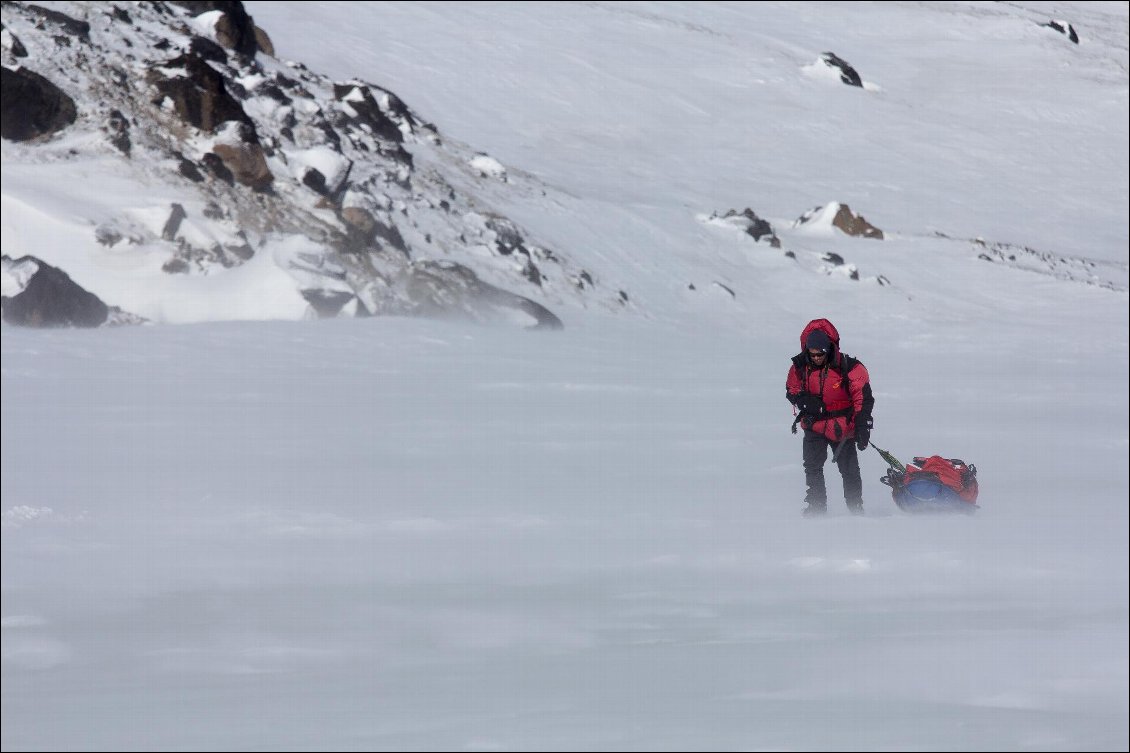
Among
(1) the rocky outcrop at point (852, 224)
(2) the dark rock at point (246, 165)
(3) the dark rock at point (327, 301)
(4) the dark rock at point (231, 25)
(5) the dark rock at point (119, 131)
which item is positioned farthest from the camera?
(1) the rocky outcrop at point (852, 224)

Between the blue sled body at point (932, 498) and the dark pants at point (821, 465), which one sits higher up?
the dark pants at point (821, 465)

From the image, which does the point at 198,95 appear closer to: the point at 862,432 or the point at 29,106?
the point at 29,106

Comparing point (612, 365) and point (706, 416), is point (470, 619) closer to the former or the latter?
point (706, 416)

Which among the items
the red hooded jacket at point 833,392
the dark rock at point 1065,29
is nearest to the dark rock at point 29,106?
the red hooded jacket at point 833,392

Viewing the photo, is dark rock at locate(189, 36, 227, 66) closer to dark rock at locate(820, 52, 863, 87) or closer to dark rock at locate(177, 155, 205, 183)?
dark rock at locate(177, 155, 205, 183)

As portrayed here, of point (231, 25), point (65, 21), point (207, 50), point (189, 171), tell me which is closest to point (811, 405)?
point (189, 171)

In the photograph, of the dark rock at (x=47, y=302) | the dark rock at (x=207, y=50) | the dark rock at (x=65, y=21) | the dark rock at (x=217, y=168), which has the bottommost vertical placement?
the dark rock at (x=47, y=302)

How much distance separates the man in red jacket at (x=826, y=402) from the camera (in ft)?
25.9

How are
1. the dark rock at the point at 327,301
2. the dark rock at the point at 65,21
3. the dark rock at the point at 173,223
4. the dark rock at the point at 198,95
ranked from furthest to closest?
the dark rock at the point at 65,21
the dark rock at the point at 198,95
the dark rock at the point at 173,223
the dark rock at the point at 327,301

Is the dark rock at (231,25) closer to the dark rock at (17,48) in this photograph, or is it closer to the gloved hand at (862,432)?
the dark rock at (17,48)

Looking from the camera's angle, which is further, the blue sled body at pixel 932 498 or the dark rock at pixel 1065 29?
the dark rock at pixel 1065 29

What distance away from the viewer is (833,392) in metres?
8.05

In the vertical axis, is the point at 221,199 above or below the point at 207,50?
below

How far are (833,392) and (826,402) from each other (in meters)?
0.08
